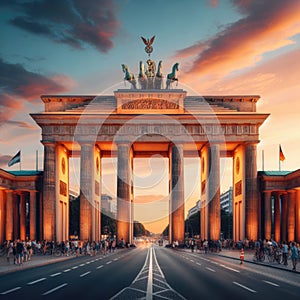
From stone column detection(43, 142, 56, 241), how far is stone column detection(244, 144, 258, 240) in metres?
28.8

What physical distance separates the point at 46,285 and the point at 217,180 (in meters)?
61.6

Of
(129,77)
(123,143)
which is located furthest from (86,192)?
(129,77)

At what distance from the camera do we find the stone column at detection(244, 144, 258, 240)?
81.8m

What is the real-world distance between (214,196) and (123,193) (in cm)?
1423

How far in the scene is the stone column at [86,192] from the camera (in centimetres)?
8338

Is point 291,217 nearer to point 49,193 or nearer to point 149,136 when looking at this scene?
point 149,136

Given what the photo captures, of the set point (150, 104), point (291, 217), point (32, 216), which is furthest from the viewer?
point (150, 104)

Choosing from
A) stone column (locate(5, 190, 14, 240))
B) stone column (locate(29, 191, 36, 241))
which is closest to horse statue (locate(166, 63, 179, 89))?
stone column (locate(29, 191, 36, 241))

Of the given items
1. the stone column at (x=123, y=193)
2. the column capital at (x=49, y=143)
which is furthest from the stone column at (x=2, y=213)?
the stone column at (x=123, y=193)

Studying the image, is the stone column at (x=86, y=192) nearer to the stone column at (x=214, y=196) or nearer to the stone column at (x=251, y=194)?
the stone column at (x=214, y=196)

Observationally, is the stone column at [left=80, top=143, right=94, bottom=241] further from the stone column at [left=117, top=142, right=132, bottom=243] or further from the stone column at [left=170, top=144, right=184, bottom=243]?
the stone column at [left=170, top=144, right=184, bottom=243]

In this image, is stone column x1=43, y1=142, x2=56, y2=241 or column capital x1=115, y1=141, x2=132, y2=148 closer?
stone column x1=43, y1=142, x2=56, y2=241

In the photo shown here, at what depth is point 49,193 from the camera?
8181cm

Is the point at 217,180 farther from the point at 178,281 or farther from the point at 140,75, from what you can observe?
the point at 178,281
